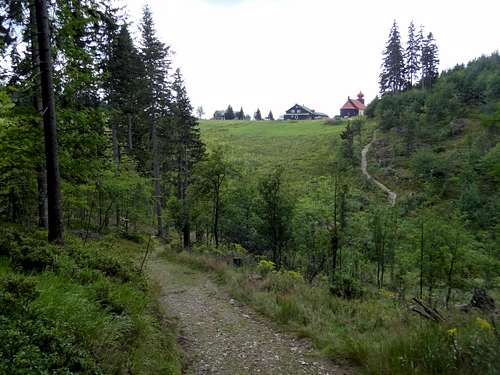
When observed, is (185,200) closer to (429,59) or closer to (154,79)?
(154,79)

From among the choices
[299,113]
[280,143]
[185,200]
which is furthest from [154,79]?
[299,113]

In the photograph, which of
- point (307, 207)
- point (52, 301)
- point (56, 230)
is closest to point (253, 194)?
point (307, 207)

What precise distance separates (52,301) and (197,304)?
5673 millimetres

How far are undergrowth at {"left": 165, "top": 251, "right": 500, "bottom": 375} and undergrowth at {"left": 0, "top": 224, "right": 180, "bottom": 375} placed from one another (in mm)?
2825

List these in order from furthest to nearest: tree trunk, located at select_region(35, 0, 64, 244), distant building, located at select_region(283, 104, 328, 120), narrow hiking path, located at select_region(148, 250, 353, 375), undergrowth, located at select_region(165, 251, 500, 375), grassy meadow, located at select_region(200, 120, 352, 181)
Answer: distant building, located at select_region(283, 104, 328, 120) < grassy meadow, located at select_region(200, 120, 352, 181) < tree trunk, located at select_region(35, 0, 64, 244) < narrow hiking path, located at select_region(148, 250, 353, 375) < undergrowth, located at select_region(165, 251, 500, 375)

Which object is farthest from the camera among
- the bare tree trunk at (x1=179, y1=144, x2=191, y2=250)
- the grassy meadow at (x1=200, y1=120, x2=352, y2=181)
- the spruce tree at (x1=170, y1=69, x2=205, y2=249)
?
the grassy meadow at (x1=200, y1=120, x2=352, y2=181)

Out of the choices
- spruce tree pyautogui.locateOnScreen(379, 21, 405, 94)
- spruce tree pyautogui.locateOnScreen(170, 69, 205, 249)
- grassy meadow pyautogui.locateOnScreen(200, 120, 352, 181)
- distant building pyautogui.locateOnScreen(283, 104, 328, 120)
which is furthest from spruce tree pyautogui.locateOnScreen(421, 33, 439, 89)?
spruce tree pyautogui.locateOnScreen(170, 69, 205, 249)

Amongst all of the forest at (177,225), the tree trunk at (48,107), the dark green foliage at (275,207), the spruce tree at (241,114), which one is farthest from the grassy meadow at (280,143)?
the tree trunk at (48,107)

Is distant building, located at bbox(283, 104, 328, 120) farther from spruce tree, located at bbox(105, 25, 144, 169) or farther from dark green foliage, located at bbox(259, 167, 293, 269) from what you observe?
dark green foliage, located at bbox(259, 167, 293, 269)

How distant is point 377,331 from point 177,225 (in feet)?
50.0

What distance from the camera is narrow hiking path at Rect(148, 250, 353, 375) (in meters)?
5.61

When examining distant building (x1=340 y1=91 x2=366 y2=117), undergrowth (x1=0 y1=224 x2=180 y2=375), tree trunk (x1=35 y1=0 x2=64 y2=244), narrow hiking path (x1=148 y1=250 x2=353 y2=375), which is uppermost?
distant building (x1=340 y1=91 x2=366 y2=117)

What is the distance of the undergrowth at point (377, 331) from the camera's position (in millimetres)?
4488

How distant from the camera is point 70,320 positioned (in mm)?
3893
